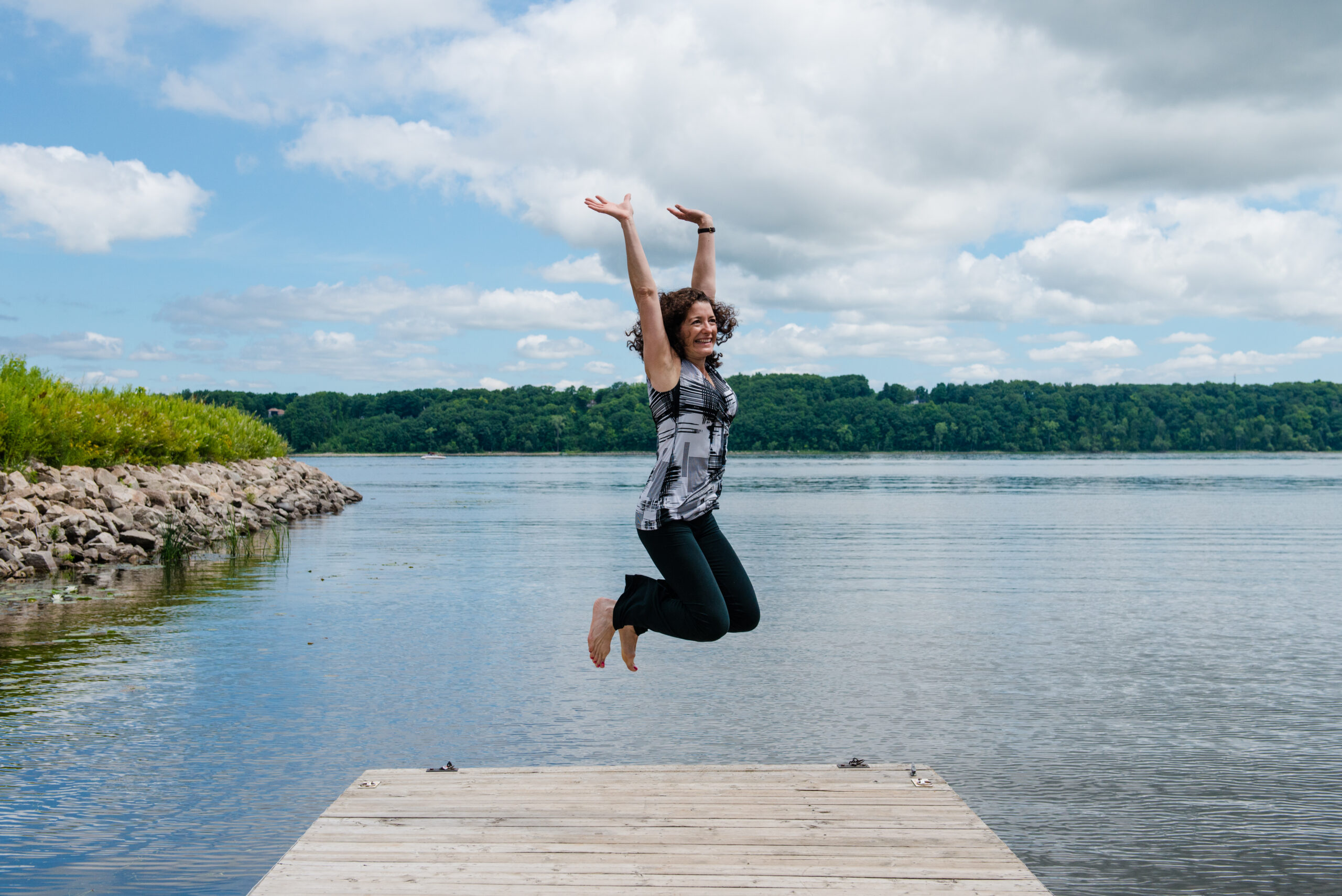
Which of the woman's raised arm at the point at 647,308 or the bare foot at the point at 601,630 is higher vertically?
the woman's raised arm at the point at 647,308

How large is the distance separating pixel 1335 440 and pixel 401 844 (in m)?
183

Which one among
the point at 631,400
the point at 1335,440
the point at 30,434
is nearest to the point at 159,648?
the point at 30,434

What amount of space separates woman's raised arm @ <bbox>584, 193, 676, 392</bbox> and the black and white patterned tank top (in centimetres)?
8

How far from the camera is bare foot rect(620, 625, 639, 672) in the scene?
628cm

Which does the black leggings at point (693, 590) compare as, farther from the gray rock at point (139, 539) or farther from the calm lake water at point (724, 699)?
the gray rock at point (139, 539)

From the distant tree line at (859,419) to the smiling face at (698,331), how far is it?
5995 inches

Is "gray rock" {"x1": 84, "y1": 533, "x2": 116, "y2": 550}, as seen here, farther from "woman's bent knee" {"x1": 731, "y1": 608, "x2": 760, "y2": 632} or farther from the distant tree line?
the distant tree line

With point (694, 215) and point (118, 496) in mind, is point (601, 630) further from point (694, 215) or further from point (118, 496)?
point (118, 496)

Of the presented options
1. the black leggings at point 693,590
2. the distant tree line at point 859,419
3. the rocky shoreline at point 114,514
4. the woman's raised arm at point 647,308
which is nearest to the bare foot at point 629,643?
the black leggings at point 693,590

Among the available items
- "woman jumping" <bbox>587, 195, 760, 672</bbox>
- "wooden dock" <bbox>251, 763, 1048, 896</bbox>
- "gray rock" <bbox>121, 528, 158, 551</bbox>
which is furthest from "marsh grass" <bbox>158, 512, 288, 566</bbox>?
"woman jumping" <bbox>587, 195, 760, 672</bbox>

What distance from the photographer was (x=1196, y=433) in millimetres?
164500

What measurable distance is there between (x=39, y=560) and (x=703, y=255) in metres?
15.5

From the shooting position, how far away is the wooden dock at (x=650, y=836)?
4.62 m

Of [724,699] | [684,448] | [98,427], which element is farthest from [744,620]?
[98,427]
